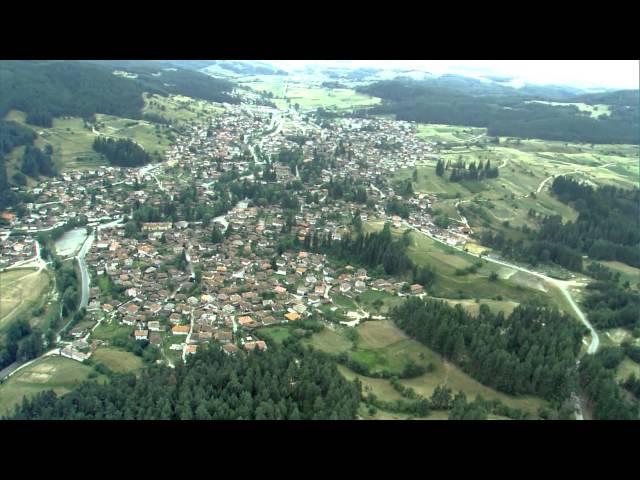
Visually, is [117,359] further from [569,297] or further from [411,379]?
[569,297]

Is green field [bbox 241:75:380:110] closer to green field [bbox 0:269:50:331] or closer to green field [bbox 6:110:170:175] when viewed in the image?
green field [bbox 6:110:170:175]

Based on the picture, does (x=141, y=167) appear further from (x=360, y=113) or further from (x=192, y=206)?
(x=360, y=113)

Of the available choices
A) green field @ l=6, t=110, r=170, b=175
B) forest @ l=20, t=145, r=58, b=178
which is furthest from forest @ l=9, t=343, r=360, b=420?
green field @ l=6, t=110, r=170, b=175

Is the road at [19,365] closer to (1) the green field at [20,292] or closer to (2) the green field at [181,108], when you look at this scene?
(1) the green field at [20,292]

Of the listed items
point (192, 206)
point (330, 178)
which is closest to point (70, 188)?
point (192, 206)

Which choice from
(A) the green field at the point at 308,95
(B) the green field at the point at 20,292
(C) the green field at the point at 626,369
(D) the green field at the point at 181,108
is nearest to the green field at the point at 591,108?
(A) the green field at the point at 308,95
